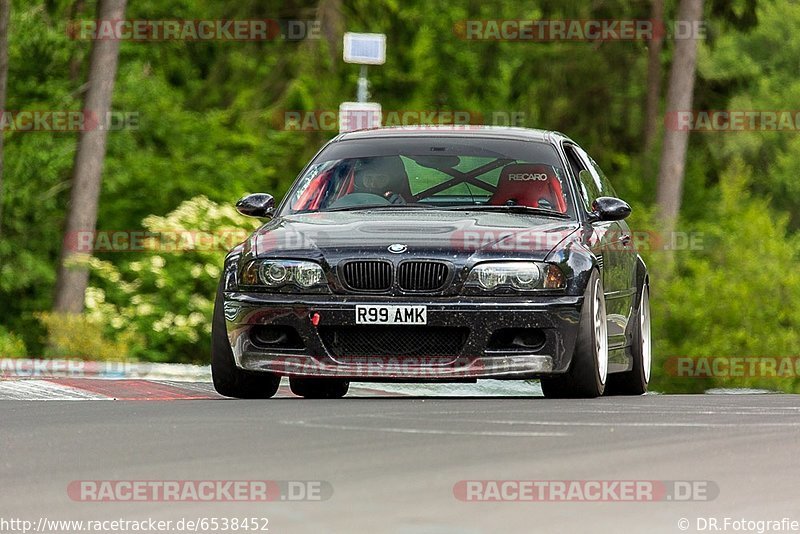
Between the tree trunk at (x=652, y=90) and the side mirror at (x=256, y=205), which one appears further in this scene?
the tree trunk at (x=652, y=90)

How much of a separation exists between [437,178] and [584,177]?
1.21 metres

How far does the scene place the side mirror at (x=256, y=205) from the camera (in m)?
12.9

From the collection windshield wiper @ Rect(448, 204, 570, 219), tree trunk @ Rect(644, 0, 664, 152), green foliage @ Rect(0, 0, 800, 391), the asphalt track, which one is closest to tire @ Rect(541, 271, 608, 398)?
the asphalt track

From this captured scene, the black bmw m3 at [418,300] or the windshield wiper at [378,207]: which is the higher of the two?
the windshield wiper at [378,207]

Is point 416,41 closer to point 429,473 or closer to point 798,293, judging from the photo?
point 798,293

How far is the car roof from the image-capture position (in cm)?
1337

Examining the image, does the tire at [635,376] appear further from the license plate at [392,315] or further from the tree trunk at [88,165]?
the tree trunk at [88,165]

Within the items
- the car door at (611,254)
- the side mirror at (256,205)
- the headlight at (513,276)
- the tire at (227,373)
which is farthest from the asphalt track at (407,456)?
the side mirror at (256,205)

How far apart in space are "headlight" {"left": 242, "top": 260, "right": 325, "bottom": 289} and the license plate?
32 cm

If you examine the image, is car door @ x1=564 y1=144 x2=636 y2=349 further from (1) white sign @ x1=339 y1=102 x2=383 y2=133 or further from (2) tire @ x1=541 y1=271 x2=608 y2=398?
(1) white sign @ x1=339 y1=102 x2=383 y2=133

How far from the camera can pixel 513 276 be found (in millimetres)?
11375

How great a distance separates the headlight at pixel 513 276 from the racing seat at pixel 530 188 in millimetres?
1276

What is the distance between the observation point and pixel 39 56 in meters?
41.7

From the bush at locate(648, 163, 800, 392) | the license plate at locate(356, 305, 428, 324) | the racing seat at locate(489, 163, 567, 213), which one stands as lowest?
the bush at locate(648, 163, 800, 392)
